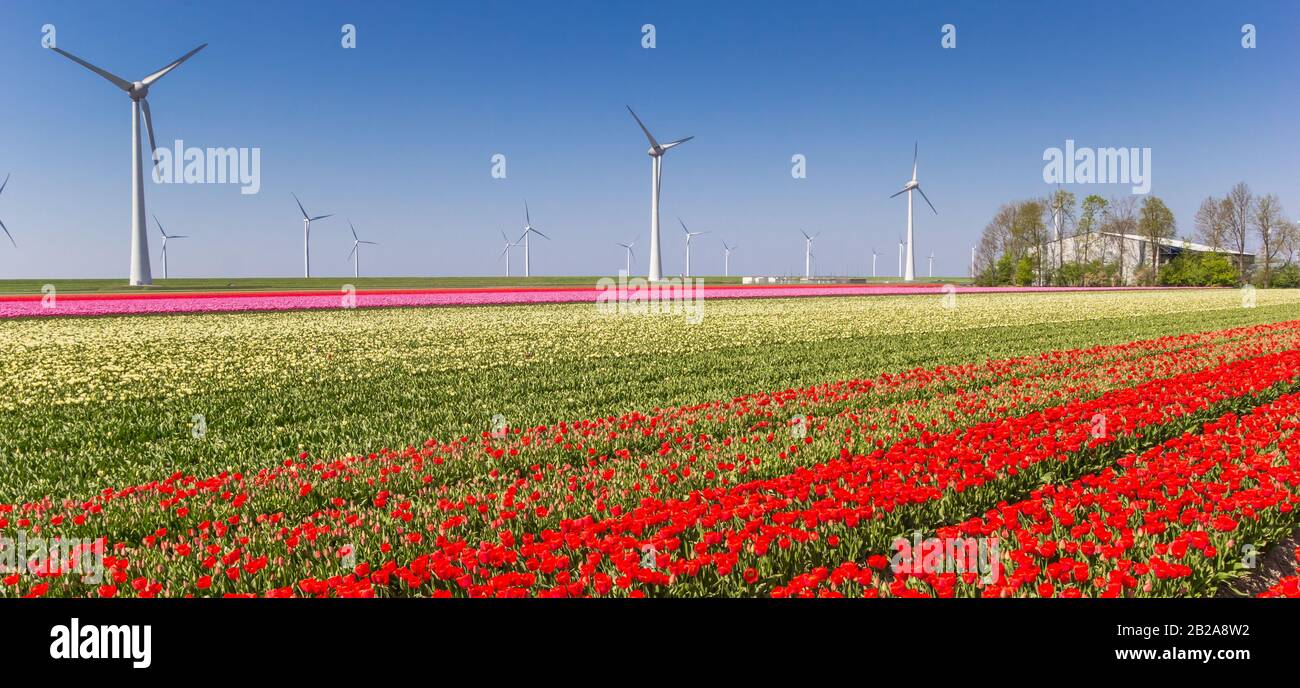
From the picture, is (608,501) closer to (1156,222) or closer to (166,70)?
(166,70)

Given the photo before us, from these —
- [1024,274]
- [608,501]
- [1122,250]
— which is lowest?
[608,501]

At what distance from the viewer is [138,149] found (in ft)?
177

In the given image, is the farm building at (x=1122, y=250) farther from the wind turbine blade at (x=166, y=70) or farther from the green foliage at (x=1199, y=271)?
the wind turbine blade at (x=166, y=70)

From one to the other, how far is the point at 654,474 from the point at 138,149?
6338 cm

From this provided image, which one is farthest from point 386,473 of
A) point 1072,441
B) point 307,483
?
point 1072,441

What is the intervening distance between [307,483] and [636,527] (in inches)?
135

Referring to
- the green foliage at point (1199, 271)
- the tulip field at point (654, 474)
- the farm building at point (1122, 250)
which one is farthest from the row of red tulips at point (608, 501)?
the farm building at point (1122, 250)

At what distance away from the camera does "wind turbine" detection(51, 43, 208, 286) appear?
171ft

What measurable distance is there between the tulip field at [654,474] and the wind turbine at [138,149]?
47307 mm

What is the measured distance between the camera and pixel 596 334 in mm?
23406

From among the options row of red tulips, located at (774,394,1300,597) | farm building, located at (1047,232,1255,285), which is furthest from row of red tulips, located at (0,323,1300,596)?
farm building, located at (1047,232,1255,285)

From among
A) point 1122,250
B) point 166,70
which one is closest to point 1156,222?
point 1122,250

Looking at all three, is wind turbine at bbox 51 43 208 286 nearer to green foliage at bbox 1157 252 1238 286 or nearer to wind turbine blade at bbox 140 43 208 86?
wind turbine blade at bbox 140 43 208 86
